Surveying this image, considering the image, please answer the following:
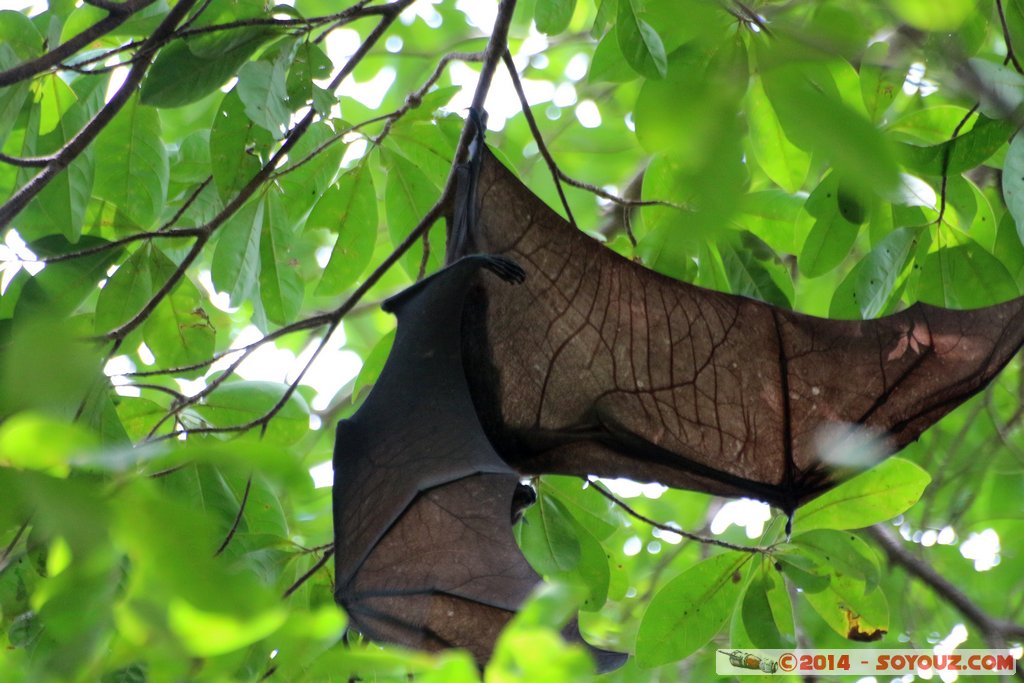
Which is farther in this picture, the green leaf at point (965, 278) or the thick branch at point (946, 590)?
the thick branch at point (946, 590)

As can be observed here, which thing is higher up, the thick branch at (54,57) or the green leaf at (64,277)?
the thick branch at (54,57)

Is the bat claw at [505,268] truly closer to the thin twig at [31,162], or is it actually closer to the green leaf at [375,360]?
the green leaf at [375,360]

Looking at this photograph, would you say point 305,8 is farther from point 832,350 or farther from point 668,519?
point 832,350

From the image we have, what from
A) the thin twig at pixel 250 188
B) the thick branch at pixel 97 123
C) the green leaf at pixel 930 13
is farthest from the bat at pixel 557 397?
the green leaf at pixel 930 13

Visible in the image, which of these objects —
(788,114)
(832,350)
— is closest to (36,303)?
(832,350)

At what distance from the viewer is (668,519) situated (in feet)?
14.2

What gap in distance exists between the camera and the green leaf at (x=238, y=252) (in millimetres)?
2625

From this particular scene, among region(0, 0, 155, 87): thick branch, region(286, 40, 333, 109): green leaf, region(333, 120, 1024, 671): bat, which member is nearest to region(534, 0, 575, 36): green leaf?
region(333, 120, 1024, 671): bat

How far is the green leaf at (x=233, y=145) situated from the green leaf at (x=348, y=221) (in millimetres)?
330

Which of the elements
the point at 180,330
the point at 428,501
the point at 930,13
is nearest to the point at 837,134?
the point at 930,13

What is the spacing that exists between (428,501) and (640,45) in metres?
1.10

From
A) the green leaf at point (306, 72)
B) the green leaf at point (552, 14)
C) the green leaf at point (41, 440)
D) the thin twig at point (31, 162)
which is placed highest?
the green leaf at point (552, 14)

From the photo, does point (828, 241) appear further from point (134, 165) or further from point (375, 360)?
point (134, 165)

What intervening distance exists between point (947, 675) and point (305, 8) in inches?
159
